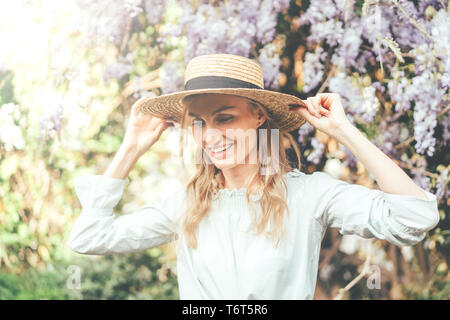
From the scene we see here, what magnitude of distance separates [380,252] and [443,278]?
442mm

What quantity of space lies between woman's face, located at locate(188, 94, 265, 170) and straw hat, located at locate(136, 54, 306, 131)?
5 cm

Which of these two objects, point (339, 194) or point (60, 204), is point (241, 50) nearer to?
point (339, 194)

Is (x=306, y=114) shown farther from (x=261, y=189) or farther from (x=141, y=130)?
(x=141, y=130)

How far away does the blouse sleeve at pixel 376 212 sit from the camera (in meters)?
1.19

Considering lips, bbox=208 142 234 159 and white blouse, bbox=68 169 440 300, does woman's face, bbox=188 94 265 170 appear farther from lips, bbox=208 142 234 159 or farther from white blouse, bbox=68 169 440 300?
white blouse, bbox=68 169 440 300

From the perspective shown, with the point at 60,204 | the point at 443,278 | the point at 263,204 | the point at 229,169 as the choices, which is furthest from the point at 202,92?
the point at 443,278

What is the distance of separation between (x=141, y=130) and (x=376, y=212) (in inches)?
39.3

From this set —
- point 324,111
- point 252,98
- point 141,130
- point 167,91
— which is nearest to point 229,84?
point 252,98

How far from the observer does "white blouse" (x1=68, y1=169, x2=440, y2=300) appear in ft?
4.32

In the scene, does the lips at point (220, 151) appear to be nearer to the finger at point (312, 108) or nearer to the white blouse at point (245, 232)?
the white blouse at point (245, 232)

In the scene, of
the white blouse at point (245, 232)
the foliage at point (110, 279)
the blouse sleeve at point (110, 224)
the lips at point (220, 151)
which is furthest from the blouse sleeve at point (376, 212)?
the foliage at point (110, 279)

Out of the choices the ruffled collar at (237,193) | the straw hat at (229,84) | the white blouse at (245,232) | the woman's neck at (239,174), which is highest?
the straw hat at (229,84)

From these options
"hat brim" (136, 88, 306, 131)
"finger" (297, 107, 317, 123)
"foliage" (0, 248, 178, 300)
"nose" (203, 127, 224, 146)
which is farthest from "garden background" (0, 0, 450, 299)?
"nose" (203, 127, 224, 146)

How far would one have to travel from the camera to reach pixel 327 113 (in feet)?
4.60
